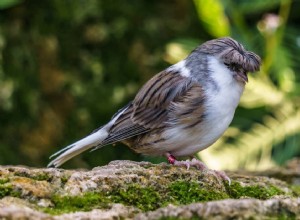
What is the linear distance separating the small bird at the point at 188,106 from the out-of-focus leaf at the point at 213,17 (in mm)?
2035

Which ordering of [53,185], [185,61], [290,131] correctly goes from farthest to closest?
[290,131] < [185,61] < [53,185]

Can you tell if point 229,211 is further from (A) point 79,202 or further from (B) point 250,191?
Result: (B) point 250,191

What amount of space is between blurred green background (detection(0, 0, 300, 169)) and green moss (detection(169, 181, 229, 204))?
2.79m

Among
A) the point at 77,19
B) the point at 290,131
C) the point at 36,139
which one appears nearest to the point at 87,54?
the point at 77,19

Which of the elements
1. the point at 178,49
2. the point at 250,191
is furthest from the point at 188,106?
Result: the point at 178,49

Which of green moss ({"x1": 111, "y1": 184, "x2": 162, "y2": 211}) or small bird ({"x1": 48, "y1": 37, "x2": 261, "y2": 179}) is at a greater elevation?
small bird ({"x1": 48, "y1": 37, "x2": 261, "y2": 179})

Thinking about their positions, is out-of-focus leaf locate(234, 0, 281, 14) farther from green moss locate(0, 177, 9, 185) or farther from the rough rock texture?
green moss locate(0, 177, 9, 185)

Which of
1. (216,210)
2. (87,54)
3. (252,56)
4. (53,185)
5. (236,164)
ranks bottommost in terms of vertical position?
(216,210)

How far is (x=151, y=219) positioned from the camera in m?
2.33

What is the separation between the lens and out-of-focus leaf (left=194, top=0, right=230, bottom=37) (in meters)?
6.16

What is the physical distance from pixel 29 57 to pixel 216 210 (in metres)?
4.04

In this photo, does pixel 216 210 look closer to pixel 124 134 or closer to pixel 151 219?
pixel 151 219

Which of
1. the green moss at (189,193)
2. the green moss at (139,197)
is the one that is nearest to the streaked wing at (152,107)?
the green moss at (189,193)

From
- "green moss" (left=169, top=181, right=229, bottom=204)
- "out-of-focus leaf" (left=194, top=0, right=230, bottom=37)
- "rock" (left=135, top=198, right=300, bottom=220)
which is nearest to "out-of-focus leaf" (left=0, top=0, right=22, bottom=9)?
"out-of-focus leaf" (left=194, top=0, right=230, bottom=37)
